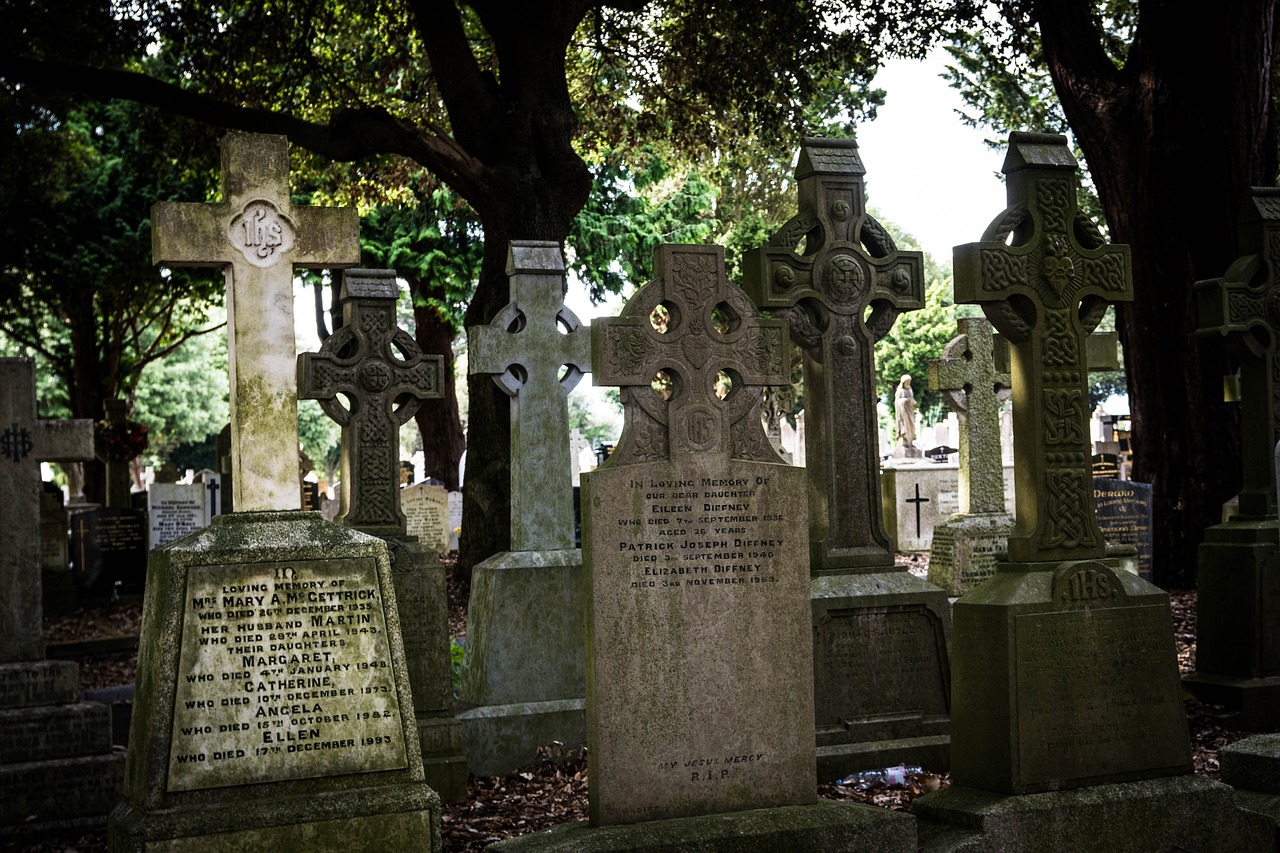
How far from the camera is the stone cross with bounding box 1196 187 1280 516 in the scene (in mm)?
8453

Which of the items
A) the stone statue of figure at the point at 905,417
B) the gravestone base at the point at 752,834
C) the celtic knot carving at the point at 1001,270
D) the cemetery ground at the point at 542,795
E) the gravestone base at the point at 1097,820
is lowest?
the cemetery ground at the point at 542,795

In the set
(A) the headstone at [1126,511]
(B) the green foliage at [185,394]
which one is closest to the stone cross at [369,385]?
(A) the headstone at [1126,511]

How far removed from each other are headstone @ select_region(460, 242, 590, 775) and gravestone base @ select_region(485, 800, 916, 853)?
10.2 feet

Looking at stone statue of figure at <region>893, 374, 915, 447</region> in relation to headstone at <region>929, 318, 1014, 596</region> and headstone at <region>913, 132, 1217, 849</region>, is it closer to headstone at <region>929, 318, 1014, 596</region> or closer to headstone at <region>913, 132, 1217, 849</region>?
headstone at <region>929, 318, 1014, 596</region>

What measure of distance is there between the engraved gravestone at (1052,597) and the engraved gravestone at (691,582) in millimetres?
869

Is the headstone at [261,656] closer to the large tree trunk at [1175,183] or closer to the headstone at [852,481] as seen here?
the headstone at [852,481]

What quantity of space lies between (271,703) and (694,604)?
168cm

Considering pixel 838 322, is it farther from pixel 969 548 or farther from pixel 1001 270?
pixel 969 548

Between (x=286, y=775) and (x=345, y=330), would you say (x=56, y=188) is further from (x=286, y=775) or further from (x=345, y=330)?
(x=286, y=775)

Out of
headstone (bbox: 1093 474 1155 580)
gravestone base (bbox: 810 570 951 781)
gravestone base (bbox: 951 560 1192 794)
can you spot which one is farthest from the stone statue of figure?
gravestone base (bbox: 951 560 1192 794)

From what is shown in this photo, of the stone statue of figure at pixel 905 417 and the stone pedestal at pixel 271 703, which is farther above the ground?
the stone statue of figure at pixel 905 417

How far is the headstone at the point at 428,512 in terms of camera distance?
72.9ft

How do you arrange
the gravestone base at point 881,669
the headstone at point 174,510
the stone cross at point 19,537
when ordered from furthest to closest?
the headstone at point 174,510, the stone cross at point 19,537, the gravestone base at point 881,669

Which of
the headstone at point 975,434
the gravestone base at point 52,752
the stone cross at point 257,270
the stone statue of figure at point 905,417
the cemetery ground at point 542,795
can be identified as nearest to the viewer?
the stone cross at point 257,270
